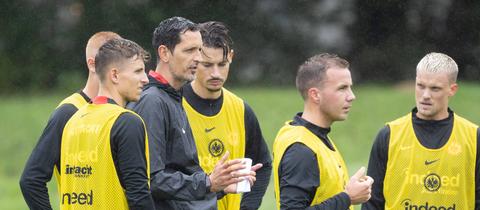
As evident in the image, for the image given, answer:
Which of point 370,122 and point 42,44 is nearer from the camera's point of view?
point 370,122

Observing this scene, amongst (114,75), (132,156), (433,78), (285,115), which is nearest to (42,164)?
(114,75)

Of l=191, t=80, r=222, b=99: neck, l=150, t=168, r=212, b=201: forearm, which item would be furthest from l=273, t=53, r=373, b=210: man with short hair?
l=191, t=80, r=222, b=99: neck

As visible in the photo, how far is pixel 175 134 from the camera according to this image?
6.07 metres

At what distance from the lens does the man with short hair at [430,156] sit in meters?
6.87

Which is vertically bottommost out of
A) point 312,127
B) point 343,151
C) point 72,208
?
point 72,208

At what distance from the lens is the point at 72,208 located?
5.93 m

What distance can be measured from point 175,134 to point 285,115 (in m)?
14.3

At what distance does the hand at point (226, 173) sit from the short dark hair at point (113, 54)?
0.75 m

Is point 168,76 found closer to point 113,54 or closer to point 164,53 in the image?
point 164,53

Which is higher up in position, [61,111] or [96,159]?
[61,111]

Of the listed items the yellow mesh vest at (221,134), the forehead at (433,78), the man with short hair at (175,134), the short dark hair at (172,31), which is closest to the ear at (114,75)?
the man with short hair at (175,134)

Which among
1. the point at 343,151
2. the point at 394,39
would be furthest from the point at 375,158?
→ the point at 394,39

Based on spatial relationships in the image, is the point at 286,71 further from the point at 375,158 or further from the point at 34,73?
the point at 375,158

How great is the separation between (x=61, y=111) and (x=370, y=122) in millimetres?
14126
